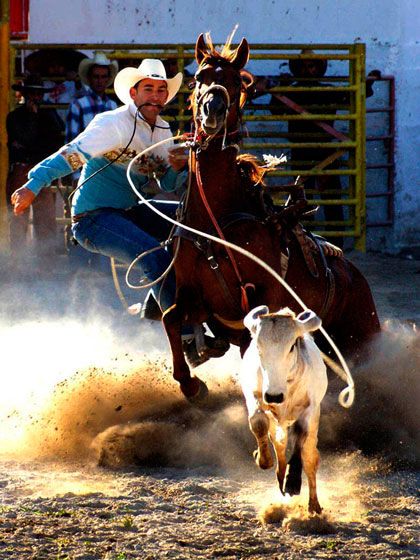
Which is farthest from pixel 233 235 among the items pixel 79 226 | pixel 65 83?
pixel 65 83

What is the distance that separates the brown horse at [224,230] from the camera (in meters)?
5.18

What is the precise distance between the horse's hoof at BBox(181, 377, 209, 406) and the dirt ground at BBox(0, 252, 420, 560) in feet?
0.59

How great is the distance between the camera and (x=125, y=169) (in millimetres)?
5816

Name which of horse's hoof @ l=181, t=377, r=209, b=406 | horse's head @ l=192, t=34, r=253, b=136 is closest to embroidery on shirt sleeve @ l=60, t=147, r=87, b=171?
horse's head @ l=192, t=34, r=253, b=136

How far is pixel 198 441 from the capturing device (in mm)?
5559

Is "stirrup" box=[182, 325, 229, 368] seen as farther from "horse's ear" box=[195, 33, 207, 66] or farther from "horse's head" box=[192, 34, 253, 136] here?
"horse's ear" box=[195, 33, 207, 66]

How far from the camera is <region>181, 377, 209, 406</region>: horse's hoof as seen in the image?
5586mm

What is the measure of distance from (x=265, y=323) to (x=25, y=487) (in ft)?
5.34

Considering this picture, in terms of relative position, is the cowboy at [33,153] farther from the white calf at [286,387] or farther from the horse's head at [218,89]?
the white calf at [286,387]

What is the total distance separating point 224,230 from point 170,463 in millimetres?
1363

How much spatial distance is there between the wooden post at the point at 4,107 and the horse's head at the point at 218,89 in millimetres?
6124

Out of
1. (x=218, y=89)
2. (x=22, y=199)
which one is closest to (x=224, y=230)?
(x=218, y=89)

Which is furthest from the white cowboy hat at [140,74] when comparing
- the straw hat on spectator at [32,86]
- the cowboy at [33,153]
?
the straw hat on spectator at [32,86]

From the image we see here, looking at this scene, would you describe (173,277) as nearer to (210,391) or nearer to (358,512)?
(210,391)
